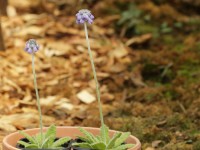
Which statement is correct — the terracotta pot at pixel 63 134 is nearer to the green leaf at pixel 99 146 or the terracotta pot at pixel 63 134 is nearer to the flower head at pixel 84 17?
the green leaf at pixel 99 146

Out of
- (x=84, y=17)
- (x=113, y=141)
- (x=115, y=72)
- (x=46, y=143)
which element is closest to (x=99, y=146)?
(x=113, y=141)

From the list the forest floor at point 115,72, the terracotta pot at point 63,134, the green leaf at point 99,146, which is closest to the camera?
the green leaf at point 99,146

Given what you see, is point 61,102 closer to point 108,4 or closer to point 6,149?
point 6,149

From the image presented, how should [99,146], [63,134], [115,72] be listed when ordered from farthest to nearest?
[115,72]
[63,134]
[99,146]

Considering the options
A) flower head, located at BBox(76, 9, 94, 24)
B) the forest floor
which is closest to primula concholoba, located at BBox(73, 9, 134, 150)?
flower head, located at BBox(76, 9, 94, 24)

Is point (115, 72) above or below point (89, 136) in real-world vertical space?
above

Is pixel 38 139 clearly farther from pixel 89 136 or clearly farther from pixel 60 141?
pixel 89 136

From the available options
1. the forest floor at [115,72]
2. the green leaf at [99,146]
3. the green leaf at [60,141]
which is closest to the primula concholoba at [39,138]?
the green leaf at [60,141]

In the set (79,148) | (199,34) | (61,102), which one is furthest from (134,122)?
(199,34)

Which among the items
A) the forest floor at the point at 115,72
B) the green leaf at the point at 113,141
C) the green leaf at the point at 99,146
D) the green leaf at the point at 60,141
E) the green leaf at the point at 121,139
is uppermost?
the forest floor at the point at 115,72
